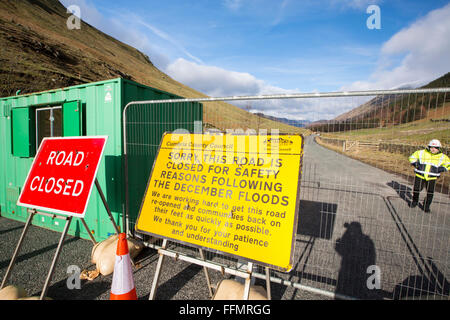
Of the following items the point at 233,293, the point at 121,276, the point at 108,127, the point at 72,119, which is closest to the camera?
the point at 233,293

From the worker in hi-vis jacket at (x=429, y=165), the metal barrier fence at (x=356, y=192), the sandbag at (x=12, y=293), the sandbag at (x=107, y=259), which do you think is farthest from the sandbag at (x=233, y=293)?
the worker in hi-vis jacket at (x=429, y=165)

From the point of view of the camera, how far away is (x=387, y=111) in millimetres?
2227

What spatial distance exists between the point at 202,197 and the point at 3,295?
2349mm

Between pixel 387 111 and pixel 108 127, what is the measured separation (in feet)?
13.1

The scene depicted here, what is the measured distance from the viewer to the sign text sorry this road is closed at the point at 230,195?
1883 mm

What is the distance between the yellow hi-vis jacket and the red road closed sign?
7037mm

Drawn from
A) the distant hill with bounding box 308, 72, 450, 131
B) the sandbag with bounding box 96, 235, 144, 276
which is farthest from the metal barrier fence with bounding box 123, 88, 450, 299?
the sandbag with bounding box 96, 235, 144, 276

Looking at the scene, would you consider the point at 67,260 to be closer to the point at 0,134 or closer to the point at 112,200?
the point at 112,200

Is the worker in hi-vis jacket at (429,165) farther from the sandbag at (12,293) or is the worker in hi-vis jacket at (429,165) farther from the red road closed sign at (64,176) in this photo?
the sandbag at (12,293)

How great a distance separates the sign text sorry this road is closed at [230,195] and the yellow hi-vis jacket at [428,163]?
5.40 m

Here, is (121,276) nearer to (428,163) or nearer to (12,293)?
(12,293)

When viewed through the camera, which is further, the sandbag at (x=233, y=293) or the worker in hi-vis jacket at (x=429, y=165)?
the worker in hi-vis jacket at (x=429, y=165)

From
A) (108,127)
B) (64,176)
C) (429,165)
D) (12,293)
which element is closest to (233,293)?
(12,293)
